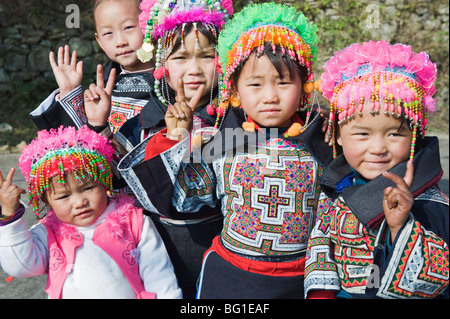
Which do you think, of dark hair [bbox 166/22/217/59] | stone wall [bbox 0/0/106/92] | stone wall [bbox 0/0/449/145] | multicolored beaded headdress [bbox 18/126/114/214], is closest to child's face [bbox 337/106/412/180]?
dark hair [bbox 166/22/217/59]

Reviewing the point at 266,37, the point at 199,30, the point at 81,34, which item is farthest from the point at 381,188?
the point at 81,34

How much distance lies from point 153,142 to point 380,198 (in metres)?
0.89

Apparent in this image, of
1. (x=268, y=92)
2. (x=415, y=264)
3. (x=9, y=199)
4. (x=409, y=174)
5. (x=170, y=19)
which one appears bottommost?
(x=415, y=264)

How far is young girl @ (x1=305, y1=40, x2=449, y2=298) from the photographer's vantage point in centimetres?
156

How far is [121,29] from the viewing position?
2.54 metres

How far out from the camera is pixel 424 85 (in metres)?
1.78

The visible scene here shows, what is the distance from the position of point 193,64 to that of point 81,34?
6013 mm

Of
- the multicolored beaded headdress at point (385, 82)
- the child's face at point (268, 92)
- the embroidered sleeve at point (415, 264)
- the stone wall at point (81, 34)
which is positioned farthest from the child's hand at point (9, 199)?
the stone wall at point (81, 34)

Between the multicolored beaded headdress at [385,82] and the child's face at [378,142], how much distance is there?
0.09 feet

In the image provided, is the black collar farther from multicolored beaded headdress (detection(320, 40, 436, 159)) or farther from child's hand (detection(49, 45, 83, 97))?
child's hand (detection(49, 45, 83, 97))

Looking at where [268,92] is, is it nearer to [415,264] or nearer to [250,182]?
[250,182]

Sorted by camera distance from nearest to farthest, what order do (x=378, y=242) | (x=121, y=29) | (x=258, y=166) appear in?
1. (x=378, y=242)
2. (x=258, y=166)
3. (x=121, y=29)

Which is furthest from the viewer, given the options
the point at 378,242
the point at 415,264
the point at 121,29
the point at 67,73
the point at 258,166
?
the point at 121,29
